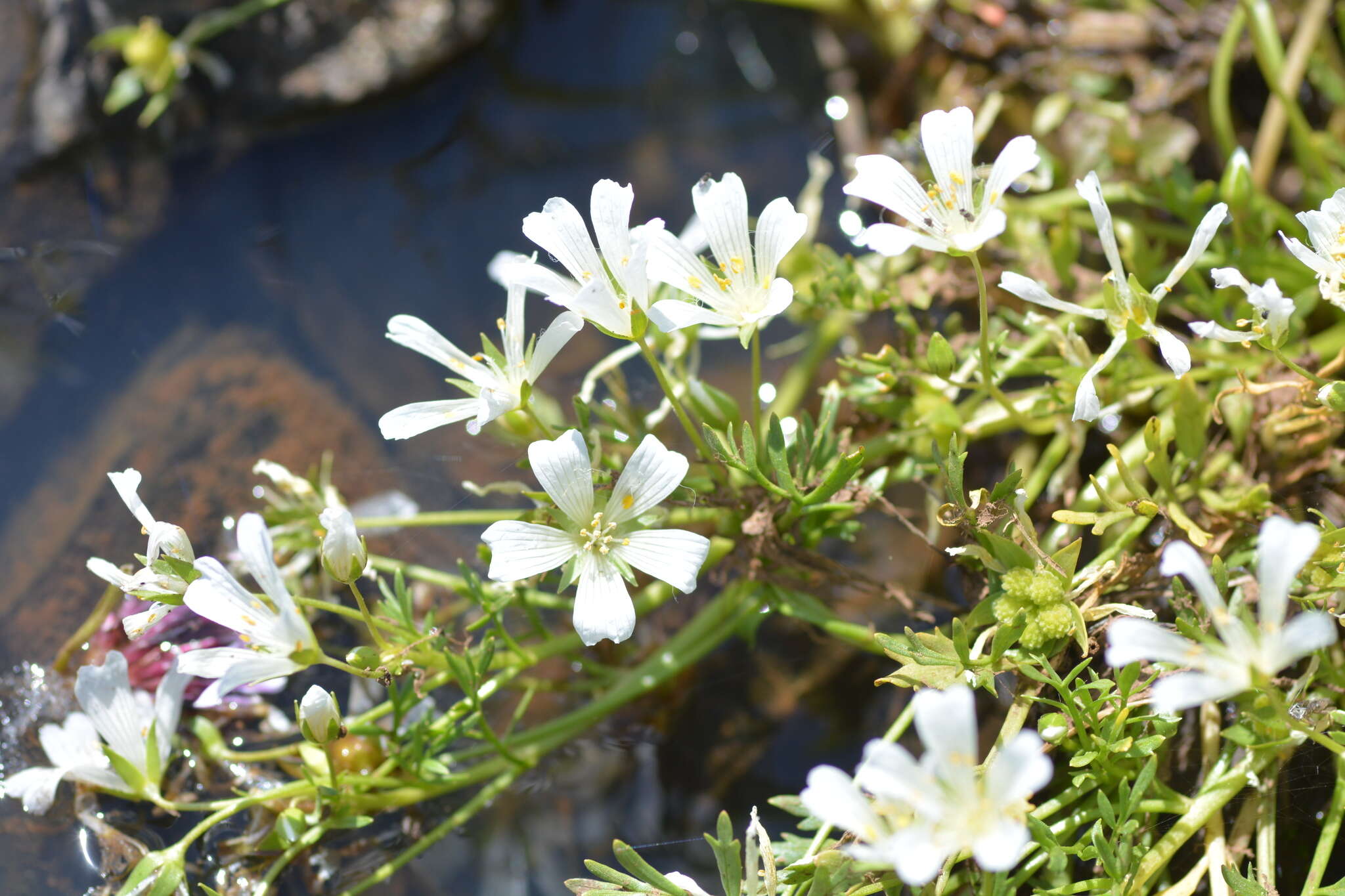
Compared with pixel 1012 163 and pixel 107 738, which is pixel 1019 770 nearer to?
pixel 1012 163

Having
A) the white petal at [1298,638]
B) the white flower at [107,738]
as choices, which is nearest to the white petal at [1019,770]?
the white petal at [1298,638]

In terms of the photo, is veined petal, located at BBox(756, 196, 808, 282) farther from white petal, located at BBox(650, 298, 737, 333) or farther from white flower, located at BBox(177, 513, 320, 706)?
white flower, located at BBox(177, 513, 320, 706)

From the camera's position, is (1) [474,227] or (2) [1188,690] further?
(1) [474,227]

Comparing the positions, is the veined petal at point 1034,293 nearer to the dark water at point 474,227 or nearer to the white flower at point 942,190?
the white flower at point 942,190

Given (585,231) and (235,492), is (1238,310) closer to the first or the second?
(585,231)

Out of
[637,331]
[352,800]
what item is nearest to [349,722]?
[352,800]

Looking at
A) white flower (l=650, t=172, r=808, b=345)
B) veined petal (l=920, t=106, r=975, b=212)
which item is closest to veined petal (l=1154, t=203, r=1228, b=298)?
veined petal (l=920, t=106, r=975, b=212)

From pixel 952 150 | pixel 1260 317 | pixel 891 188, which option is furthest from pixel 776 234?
pixel 1260 317
